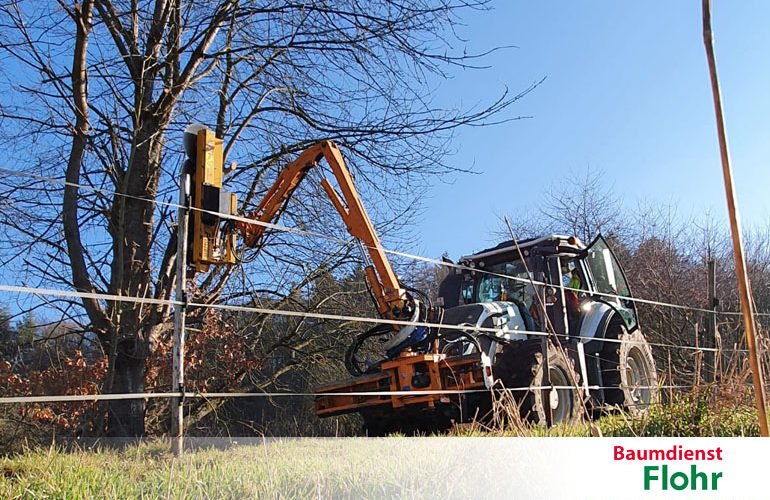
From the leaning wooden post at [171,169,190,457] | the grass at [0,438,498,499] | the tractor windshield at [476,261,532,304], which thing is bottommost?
the grass at [0,438,498,499]

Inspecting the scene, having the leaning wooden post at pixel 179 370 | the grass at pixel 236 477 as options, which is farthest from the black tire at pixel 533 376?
the leaning wooden post at pixel 179 370

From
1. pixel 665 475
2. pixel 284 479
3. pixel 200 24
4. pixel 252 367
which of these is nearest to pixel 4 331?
pixel 252 367

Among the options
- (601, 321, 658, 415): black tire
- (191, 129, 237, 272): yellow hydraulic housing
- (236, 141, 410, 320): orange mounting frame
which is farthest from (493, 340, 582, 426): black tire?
(191, 129, 237, 272): yellow hydraulic housing

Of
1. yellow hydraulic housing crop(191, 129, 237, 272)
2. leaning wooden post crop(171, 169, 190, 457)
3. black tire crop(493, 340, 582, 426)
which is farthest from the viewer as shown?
black tire crop(493, 340, 582, 426)

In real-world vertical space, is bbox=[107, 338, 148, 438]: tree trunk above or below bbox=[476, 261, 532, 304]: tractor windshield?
below

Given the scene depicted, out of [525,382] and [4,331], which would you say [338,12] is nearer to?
[525,382]

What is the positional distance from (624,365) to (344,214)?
3.60m

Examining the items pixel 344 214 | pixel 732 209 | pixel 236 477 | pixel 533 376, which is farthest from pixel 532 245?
pixel 732 209

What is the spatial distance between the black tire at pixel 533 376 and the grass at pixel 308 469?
1.76m

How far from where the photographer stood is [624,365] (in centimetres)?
730

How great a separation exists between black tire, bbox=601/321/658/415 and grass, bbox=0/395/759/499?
3219mm

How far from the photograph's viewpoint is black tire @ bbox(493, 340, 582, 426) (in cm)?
597

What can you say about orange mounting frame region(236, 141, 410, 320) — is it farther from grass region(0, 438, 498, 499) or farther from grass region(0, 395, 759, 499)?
grass region(0, 438, 498, 499)

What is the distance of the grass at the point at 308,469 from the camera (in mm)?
2455
